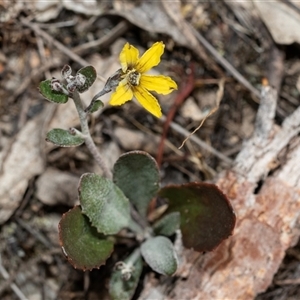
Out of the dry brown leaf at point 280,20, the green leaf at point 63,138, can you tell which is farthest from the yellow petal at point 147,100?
the dry brown leaf at point 280,20

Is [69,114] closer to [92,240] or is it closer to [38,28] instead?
[38,28]

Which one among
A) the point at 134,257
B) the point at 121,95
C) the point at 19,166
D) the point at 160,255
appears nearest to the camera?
the point at 121,95

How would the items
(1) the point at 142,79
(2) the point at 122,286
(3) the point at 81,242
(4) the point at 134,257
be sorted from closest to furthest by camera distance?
1. (1) the point at 142,79
2. (3) the point at 81,242
3. (2) the point at 122,286
4. (4) the point at 134,257

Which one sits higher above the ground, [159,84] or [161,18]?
[159,84]

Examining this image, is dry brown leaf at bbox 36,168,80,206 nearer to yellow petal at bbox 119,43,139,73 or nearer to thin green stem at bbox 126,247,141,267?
thin green stem at bbox 126,247,141,267

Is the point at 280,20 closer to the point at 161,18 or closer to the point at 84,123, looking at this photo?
the point at 161,18

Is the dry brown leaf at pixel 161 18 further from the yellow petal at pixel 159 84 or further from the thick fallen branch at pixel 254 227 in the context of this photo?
the yellow petal at pixel 159 84

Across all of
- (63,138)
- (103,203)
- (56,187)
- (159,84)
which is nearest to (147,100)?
(159,84)
